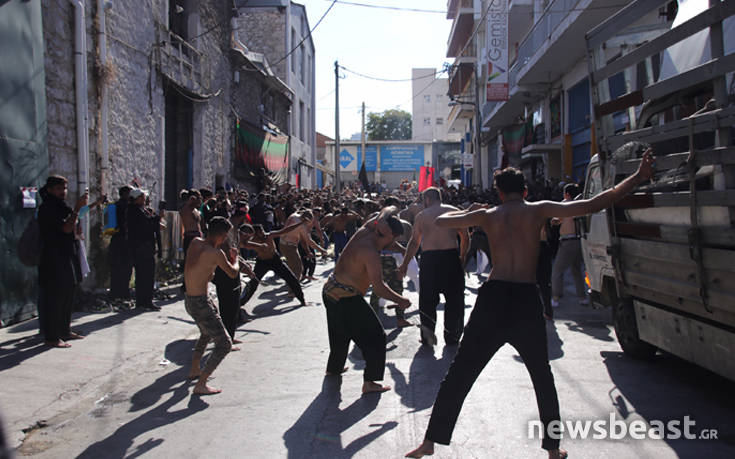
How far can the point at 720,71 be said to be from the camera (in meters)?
3.84

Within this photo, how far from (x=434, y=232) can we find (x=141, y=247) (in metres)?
4.71

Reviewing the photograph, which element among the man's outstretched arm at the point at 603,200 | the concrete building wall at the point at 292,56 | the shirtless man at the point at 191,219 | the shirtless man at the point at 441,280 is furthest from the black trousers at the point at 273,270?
the concrete building wall at the point at 292,56

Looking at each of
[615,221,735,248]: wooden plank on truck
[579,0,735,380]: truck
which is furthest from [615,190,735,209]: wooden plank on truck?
[615,221,735,248]: wooden plank on truck

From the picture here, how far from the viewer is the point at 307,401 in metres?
4.82

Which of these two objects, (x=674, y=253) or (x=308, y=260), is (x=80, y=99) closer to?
(x=308, y=260)

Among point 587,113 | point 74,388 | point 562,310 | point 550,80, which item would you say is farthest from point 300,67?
point 74,388

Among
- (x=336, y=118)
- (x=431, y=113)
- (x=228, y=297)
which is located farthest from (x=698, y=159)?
(x=431, y=113)

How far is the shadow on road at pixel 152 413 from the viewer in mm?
3949

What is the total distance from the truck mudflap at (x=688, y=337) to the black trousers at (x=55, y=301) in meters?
6.07

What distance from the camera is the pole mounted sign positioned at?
21.6m

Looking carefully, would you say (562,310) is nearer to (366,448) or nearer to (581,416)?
(581,416)

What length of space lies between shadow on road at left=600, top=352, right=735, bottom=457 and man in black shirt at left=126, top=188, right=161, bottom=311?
6.49 meters

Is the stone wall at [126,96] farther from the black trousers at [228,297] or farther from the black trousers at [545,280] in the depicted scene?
the black trousers at [545,280]

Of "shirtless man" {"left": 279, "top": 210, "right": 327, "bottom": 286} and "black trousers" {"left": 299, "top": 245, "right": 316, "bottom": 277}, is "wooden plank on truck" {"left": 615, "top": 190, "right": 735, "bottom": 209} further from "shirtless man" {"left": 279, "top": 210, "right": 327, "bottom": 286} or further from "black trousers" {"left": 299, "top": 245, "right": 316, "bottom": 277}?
"black trousers" {"left": 299, "top": 245, "right": 316, "bottom": 277}
